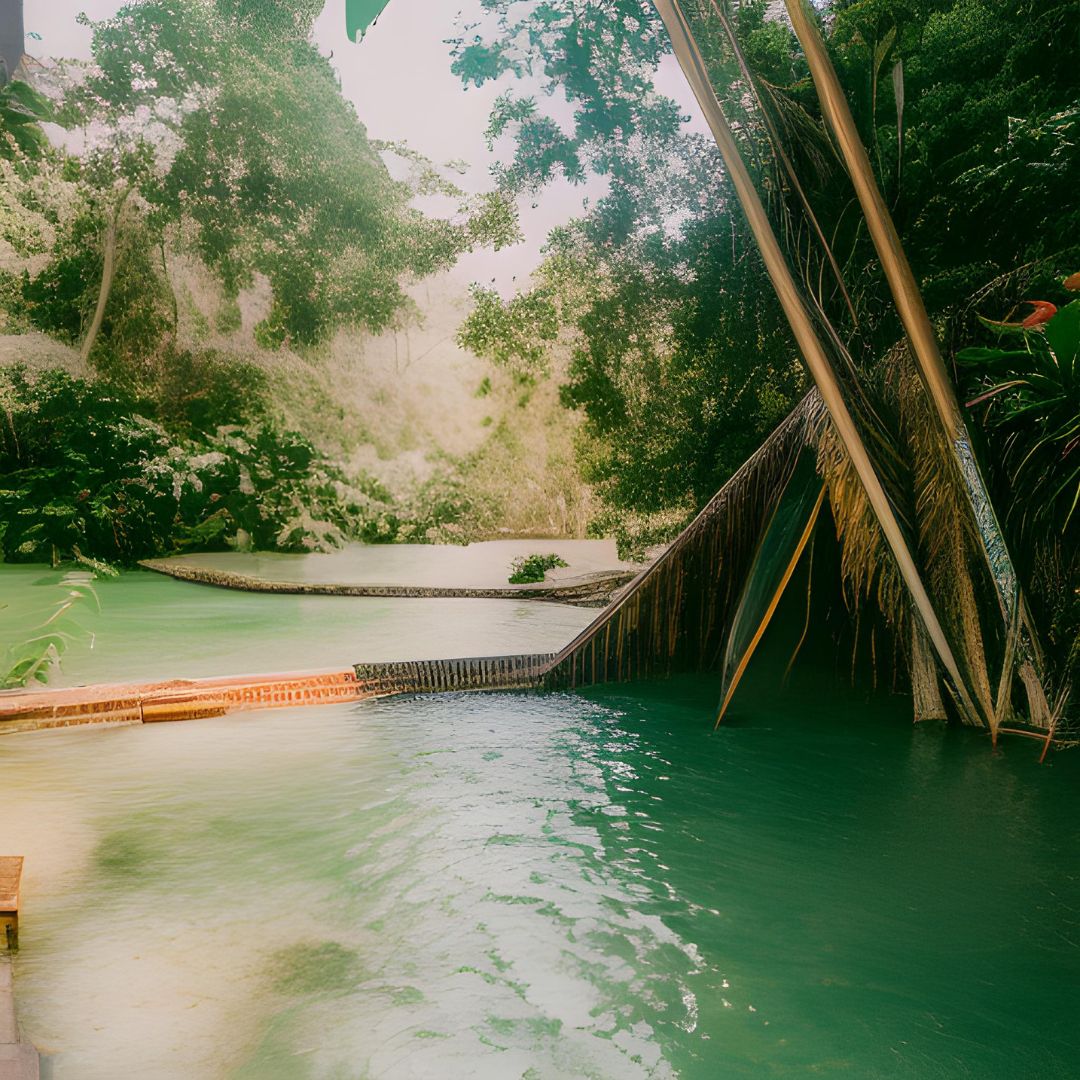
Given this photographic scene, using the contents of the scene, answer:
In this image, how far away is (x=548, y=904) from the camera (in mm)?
2057

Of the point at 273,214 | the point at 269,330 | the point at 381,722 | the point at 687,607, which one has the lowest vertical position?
the point at 381,722

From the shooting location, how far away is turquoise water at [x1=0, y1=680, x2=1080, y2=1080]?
1525 millimetres

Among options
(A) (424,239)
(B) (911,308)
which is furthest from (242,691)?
(A) (424,239)

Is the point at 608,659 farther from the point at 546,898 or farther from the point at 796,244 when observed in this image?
the point at 546,898

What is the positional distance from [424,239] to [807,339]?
243 inches

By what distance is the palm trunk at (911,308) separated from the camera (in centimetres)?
240

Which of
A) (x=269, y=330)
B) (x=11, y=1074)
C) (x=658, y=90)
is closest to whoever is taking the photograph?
(x=11, y=1074)

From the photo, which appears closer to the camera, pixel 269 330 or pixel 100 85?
pixel 100 85

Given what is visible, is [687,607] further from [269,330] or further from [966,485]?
[269,330]

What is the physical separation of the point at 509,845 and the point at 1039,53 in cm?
521

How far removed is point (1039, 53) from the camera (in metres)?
5.22

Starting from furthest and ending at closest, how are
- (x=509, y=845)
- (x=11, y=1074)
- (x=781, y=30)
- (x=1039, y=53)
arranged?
(x=781, y=30)
(x=1039, y=53)
(x=509, y=845)
(x=11, y=1074)

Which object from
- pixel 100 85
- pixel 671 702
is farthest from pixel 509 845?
pixel 100 85

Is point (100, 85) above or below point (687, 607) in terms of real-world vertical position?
above
